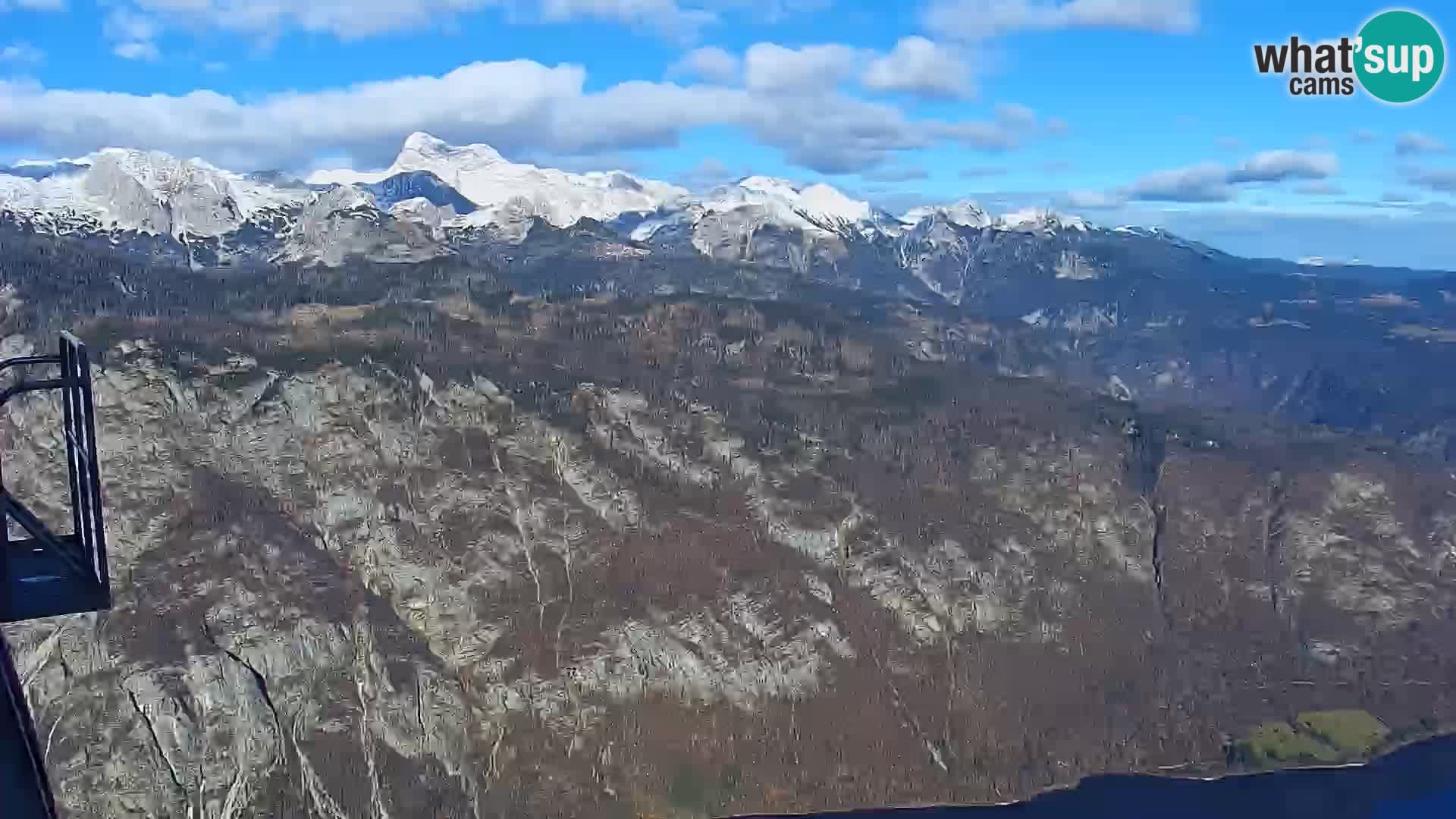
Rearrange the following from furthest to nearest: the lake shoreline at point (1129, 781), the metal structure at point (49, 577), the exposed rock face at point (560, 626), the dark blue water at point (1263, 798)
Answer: the lake shoreline at point (1129, 781), the dark blue water at point (1263, 798), the exposed rock face at point (560, 626), the metal structure at point (49, 577)

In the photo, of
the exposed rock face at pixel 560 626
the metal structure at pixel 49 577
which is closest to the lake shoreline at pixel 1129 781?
the exposed rock face at pixel 560 626

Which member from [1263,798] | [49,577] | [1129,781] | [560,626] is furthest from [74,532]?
[1129,781]

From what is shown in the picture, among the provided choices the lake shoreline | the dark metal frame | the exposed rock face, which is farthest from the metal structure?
the lake shoreline

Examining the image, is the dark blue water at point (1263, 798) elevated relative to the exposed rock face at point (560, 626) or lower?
lower

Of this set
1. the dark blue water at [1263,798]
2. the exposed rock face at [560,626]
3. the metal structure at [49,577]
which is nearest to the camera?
the metal structure at [49,577]

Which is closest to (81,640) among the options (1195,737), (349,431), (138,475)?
(138,475)

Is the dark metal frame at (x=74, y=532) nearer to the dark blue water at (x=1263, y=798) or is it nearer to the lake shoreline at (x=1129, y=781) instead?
the lake shoreline at (x=1129, y=781)

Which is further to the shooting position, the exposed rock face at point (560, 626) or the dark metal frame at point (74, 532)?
the exposed rock face at point (560, 626)
